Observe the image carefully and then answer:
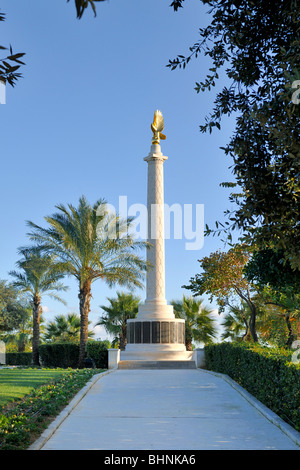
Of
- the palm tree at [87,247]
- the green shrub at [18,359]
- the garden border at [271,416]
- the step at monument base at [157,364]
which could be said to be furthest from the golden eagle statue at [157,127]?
the garden border at [271,416]

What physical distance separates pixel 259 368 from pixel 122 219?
1494cm

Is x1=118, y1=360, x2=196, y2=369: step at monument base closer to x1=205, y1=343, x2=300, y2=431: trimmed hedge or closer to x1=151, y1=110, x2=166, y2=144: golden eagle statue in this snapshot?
x1=205, y1=343, x2=300, y2=431: trimmed hedge

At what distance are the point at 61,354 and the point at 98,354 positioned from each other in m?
2.67

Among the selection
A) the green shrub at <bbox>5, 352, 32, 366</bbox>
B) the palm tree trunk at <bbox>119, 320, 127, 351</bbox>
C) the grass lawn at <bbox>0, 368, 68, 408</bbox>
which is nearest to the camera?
the grass lawn at <bbox>0, 368, 68, 408</bbox>

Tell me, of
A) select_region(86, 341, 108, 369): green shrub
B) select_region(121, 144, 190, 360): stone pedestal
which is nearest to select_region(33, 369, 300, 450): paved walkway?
select_region(86, 341, 108, 369): green shrub

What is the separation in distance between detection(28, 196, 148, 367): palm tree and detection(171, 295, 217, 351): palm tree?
320 inches

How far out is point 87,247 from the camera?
75.5 ft

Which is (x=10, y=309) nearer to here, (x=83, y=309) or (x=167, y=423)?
(x=83, y=309)

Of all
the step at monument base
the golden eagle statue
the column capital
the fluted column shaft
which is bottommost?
the step at monument base

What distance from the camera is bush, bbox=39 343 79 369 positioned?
25.5 meters

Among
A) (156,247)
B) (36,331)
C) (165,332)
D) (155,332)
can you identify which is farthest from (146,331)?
(36,331)

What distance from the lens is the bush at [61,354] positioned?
83.5ft
